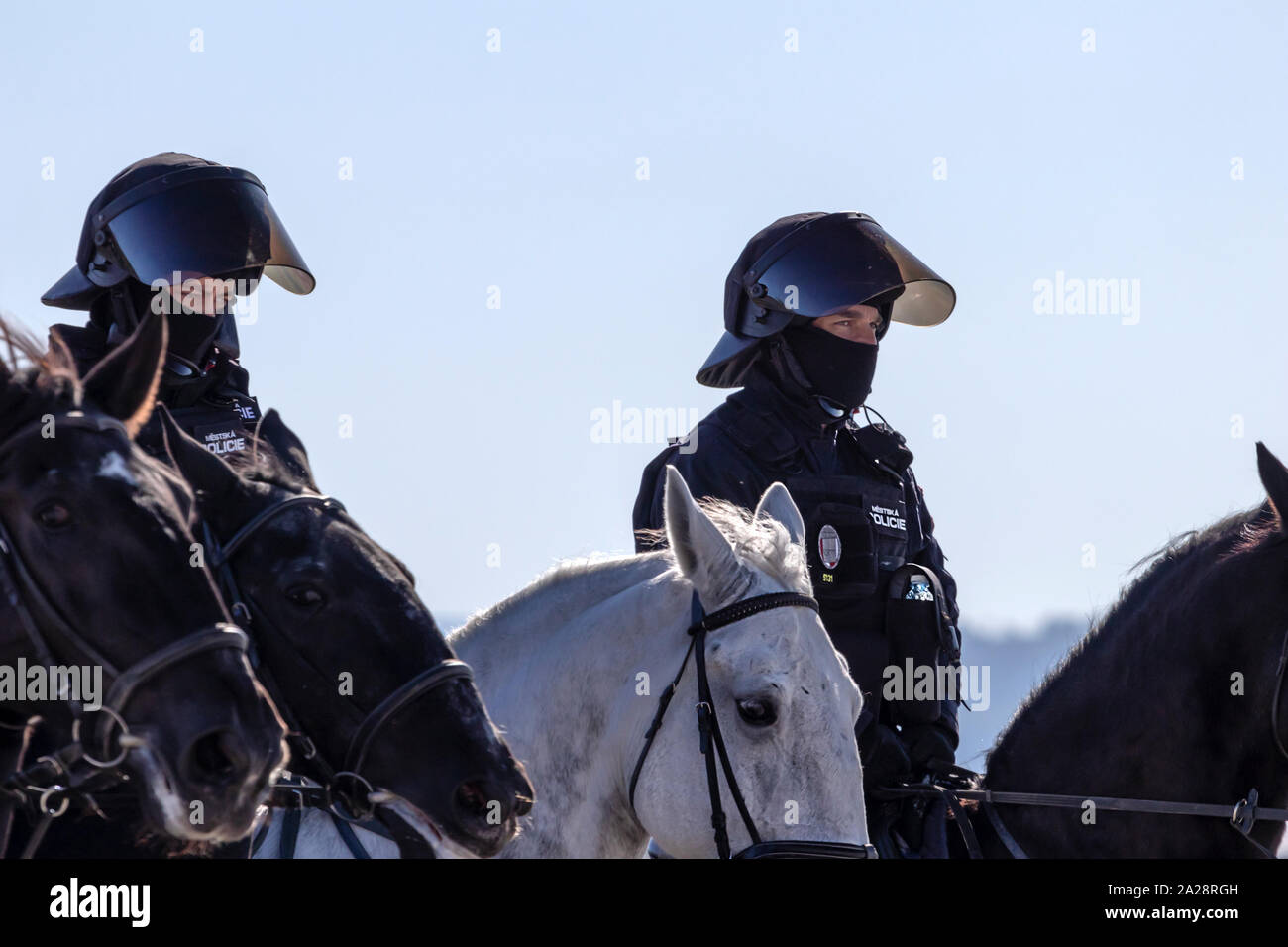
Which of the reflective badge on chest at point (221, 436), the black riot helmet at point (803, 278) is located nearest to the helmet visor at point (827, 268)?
the black riot helmet at point (803, 278)

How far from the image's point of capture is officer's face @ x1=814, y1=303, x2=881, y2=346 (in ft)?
27.1

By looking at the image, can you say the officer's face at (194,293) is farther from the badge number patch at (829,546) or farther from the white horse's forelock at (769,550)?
the badge number patch at (829,546)

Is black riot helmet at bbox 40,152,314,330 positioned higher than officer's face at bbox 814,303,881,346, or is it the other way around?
black riot helmet at bbox 40,152,314,330

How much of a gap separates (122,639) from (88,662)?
0.10m

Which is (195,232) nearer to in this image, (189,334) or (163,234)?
(163,234)

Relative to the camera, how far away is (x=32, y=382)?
4539 mm

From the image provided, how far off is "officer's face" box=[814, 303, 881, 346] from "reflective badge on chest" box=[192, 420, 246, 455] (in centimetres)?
289

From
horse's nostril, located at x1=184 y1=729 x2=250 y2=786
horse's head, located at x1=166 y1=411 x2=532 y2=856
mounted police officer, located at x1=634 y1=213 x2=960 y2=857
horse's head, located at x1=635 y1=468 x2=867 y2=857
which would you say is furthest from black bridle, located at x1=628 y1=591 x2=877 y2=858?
horse's nostril, located at x1=184 y1=729 x2=250 y2=786

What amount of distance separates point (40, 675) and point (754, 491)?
13.0 feet

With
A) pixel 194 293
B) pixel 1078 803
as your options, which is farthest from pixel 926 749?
pixel 194 293

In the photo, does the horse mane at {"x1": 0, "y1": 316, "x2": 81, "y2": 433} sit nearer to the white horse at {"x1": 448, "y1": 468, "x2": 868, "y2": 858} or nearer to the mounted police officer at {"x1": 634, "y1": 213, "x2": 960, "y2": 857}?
the white horse at {"x1": 448, "y1": 468, "x2": 868, "y2": 858}

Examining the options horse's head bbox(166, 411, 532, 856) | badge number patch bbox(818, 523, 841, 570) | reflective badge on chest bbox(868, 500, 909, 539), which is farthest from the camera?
reflective badge on chest bbox(868, 500, 909, 539)

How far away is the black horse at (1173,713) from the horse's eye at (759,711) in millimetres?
2264

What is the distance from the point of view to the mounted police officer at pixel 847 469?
25.0 ft
